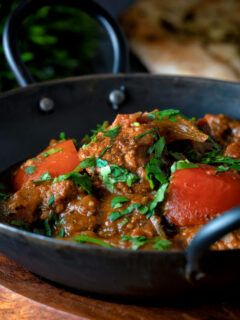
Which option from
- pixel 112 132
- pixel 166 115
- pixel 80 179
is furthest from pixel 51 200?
pixel 166 115

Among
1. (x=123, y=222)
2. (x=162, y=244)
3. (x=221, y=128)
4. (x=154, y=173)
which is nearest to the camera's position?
(x=162, y=244)

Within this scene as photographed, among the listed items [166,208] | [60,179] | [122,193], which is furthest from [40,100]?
[166,208]

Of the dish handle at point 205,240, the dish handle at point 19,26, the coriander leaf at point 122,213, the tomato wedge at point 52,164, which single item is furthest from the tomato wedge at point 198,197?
the dish handle at point 19,26

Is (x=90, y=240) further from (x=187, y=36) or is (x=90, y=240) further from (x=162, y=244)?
(x=187, y=36)

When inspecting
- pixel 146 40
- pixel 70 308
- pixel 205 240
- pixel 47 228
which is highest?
pixel 146 40

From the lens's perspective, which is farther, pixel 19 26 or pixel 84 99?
pixel 84 99

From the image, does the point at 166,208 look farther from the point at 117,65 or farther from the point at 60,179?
the point at 117,65
